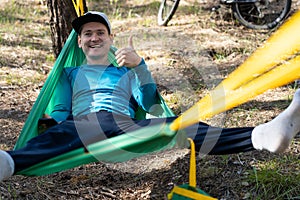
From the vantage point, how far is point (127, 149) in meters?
2.23

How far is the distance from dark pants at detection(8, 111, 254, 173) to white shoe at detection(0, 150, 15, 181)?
0.10ft

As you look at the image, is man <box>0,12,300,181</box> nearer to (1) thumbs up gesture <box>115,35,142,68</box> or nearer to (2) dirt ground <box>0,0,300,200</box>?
(1) thumbs up gesture <box>115,35,142,68</box>

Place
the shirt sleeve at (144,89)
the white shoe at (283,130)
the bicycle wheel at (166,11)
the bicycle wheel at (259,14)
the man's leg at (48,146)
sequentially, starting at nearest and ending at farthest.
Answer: the white shoe at (283,130) < the man's leg at (48,146) < the shirt sleeve at (144,89) < the bicycle wheel at (259,14) < the bicycle wheel at (166,11)

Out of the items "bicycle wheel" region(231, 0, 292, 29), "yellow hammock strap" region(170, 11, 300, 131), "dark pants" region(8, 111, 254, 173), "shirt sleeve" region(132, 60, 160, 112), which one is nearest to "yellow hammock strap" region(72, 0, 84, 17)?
"shirt sleeve" region(132, 60, 160, 112)

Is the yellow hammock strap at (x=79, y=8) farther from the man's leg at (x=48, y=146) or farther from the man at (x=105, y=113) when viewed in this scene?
the man's leg at (x=48, y=146)

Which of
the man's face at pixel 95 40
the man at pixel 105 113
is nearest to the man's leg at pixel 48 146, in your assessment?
the man at pixel 105 113

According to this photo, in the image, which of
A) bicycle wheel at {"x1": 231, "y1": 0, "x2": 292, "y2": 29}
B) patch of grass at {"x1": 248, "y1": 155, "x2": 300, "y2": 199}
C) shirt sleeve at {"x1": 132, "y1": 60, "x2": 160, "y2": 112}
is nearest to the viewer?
patch of grass at {"x1": 248, "y1": 155, "x2": 300, "y2": 199}

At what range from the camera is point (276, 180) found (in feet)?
8.41

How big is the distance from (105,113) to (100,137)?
0.73ft

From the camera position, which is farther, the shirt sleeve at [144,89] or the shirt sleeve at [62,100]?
the shirt sleeve at [62,100]

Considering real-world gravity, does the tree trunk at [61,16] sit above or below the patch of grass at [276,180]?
above

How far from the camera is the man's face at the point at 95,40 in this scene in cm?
285

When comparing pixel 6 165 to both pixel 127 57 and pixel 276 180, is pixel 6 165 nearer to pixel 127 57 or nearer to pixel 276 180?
pixel 127 57

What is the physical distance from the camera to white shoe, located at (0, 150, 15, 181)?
6.79 feet
